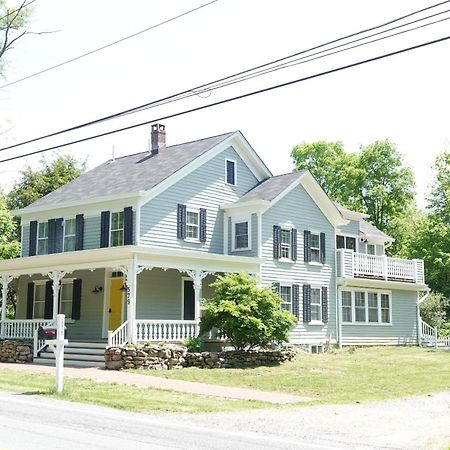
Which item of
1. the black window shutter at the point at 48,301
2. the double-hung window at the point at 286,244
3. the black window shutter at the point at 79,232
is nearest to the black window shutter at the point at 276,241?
the double-hung window at the point at 286,244

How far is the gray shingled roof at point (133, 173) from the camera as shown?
27344mm

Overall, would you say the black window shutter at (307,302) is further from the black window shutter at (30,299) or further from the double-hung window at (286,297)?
the black window shutter at (30,299)

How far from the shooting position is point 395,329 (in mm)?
34719

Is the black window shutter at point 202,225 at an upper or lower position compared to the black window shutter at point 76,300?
upper

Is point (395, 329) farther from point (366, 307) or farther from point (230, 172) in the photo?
point (230, 172)

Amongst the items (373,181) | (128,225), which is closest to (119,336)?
(128,225)

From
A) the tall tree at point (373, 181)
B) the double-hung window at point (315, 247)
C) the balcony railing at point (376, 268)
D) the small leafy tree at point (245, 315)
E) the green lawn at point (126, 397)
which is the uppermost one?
the tall tree at point (373, 181)

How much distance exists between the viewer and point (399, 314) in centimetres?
3512

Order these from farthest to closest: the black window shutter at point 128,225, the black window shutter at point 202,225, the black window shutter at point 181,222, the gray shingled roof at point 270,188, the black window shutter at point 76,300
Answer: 1. the gray shingled roof at point 270,188
2. the black window shutter at point 202,225
3. the black window shutter at point 76,300
4. the black window shutter at point 181,222
5. the black window shutter at point 128,225

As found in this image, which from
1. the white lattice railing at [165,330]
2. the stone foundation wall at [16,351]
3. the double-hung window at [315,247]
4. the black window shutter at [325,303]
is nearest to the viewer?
the white lattice railing at [165,330]

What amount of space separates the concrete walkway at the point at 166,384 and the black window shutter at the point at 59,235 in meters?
7.65

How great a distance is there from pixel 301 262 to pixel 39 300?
11389mm

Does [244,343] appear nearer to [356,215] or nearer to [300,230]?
[300,230]

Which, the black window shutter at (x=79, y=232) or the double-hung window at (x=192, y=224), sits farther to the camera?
the black window shutter at (x=79, y=232)
